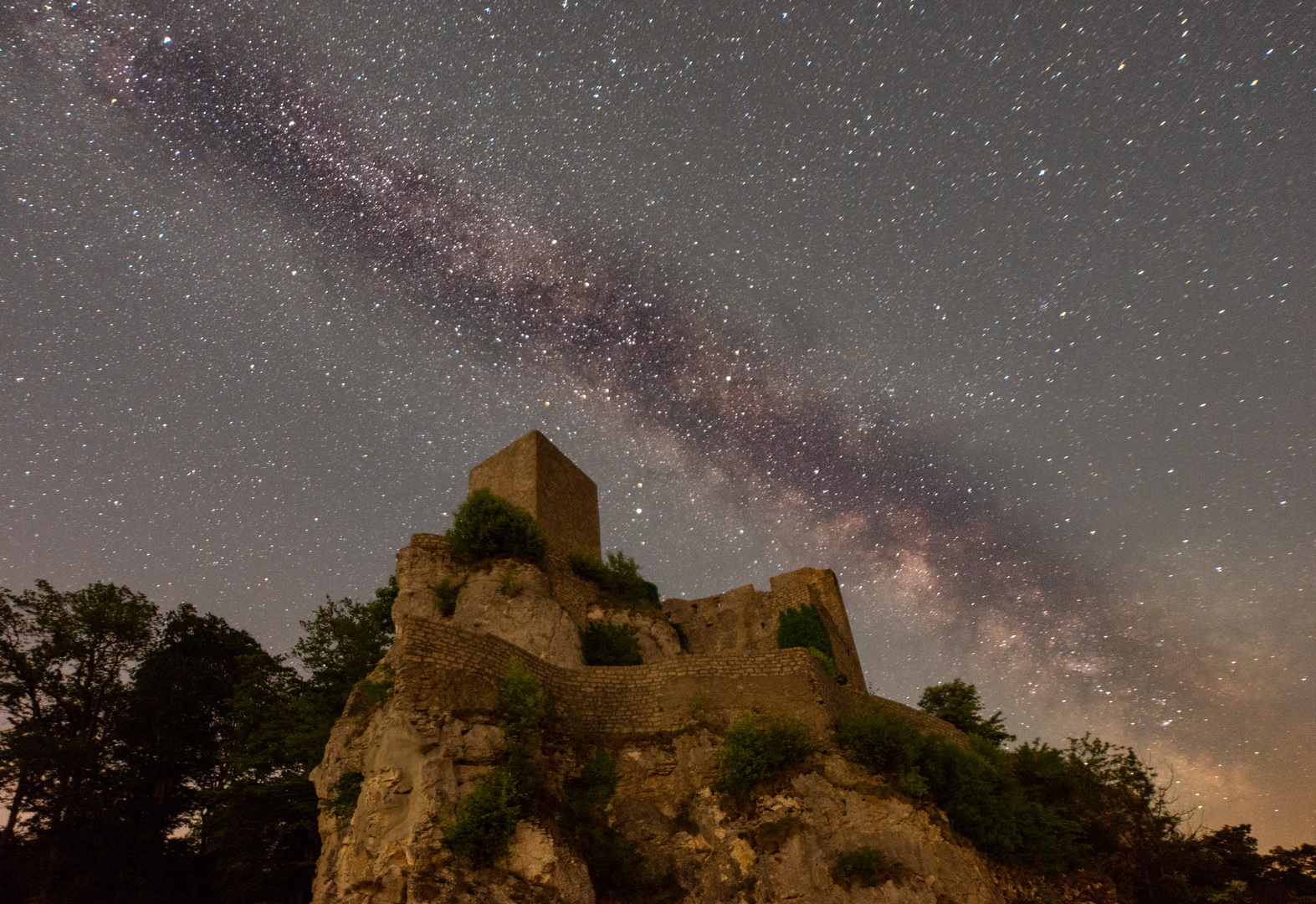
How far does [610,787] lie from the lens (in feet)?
55.0

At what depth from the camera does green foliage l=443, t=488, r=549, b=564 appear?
23438 mm

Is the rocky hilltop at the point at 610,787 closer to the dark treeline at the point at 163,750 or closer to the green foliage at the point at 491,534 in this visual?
the green foliage at the point at 491,534

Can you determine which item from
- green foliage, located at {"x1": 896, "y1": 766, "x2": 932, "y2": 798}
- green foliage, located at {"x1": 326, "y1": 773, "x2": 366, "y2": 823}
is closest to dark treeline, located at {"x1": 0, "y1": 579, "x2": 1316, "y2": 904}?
green foliage, located at {"x1": 896, "y1": 766, "x2": 932, "y2": 798}

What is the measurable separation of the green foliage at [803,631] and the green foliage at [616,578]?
4.68 metres

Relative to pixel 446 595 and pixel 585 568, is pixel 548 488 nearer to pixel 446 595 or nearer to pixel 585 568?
pixel 585 568

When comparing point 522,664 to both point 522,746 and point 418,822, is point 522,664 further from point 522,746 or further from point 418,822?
point 418,822

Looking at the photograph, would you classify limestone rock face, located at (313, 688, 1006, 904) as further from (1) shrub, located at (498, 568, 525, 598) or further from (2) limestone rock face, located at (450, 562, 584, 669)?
(1) shrub, located at (498, 568, 525, 598)

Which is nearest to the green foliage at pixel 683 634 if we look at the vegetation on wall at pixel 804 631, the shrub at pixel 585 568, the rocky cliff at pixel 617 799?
the vegetation on wall at pixel 804 631

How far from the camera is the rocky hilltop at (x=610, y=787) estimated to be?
1334 cm

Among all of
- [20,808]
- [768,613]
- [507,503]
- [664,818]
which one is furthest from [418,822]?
[20,808]

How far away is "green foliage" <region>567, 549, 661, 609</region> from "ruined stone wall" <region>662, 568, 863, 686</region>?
147 inches

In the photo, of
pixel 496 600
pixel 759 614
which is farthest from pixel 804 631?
pixel 496 600

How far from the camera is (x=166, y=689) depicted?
28.2 metres

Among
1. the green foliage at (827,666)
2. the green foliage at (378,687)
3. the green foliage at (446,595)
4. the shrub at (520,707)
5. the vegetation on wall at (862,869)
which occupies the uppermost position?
the green foliage at (446,595)
